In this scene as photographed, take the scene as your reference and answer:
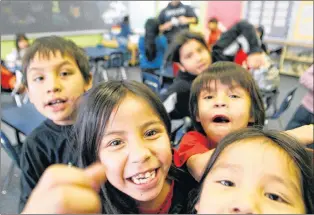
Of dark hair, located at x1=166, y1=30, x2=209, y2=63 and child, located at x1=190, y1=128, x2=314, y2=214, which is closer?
child, located at x1=190, y1=128, x2=314, y2=214

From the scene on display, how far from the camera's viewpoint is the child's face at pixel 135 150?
1.17 feet

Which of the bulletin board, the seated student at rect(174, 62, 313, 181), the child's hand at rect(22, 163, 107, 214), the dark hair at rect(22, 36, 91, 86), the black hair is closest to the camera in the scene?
the child's hand at rect(22, 163, 107, 214)

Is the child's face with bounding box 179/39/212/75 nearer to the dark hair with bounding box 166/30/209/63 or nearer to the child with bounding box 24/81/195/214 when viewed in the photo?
the dark hair with bounding box 166/30/209/63

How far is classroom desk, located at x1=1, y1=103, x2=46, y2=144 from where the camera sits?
4.13 ft

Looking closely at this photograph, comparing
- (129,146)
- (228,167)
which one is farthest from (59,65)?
(228,167)

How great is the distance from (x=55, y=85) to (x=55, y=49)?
0.10 meters

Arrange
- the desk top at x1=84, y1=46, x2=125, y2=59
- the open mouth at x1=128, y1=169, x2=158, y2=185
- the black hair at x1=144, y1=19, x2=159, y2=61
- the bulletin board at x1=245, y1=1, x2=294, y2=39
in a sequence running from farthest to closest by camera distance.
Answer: the bulletin board at x1=245, y1=1, x2=294, y2=39 → the desk top at x1=84, y1=46, x2=125, y2=59 → the black hair at x1=144, y1=19, x2=159, y2=61 → the open mouth at x1=128, y1=169, x2=158, y2=185

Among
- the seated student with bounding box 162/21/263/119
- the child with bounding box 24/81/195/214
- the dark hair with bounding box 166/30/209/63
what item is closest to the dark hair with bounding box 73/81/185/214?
the child with bounding box 24/81/195/214

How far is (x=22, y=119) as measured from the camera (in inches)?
53.5

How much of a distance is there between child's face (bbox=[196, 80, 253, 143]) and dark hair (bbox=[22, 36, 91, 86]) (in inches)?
A: 13.1

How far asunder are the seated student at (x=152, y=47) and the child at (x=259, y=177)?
5.81 feet

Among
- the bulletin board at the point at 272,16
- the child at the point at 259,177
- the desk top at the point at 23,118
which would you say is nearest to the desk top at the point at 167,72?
the desk top at the point at 23,118

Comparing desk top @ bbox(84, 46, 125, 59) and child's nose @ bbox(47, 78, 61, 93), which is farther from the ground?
child's nose @ bbox(47, 78, 61, 93)

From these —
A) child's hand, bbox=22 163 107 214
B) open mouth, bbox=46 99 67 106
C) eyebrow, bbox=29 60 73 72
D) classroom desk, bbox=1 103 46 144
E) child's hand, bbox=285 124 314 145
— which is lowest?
classroom desk, bbox=1 103 46 144
